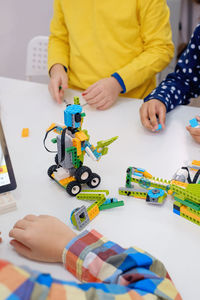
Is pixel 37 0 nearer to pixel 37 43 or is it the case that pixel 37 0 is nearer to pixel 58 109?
pixel 37 43

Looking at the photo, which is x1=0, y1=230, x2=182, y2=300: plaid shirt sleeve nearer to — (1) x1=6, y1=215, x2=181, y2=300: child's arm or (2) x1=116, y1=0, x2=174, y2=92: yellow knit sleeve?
(1) x1=6, y1=215, x2=181, y2=300: child's arm

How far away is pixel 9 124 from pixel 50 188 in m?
0.35

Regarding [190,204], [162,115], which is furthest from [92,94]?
[190,204]

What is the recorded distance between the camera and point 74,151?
689mm

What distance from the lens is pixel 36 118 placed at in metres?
1.02

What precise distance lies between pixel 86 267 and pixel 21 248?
131mm

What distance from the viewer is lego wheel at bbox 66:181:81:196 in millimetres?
A: 690

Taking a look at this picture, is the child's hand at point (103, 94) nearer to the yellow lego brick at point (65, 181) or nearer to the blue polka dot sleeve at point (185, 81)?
the blue polka dot sleeve at point (185, 81)

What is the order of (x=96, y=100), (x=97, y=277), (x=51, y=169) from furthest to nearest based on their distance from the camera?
(x=96, y=100), (x=51, y=169), (x=97, y=277)

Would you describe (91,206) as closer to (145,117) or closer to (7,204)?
(7,204)

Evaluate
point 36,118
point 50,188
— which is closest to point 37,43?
point 36,118

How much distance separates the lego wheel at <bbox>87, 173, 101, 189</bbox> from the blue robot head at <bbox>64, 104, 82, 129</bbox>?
0.12m

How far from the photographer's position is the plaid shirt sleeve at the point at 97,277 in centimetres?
36

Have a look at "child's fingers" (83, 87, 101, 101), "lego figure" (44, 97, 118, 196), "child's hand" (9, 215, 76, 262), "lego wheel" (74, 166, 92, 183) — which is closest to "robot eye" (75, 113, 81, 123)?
"lego figure" (44, 97, 118, 196)
